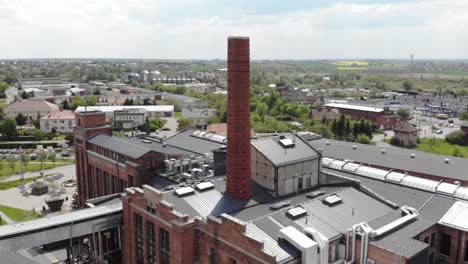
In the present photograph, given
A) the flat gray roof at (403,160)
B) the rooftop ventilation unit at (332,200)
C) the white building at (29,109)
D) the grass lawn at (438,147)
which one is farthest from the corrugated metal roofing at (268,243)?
the white building at (29,109)

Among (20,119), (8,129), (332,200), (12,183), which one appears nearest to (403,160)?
(332,200)

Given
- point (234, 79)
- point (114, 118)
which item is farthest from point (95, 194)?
point (114, 118)

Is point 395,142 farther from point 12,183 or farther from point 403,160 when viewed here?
point 12,183

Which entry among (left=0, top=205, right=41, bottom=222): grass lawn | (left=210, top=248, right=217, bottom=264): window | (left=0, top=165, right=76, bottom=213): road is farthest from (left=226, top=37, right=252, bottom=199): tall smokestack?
(left=0, top=165, right=76, bottom=213): road

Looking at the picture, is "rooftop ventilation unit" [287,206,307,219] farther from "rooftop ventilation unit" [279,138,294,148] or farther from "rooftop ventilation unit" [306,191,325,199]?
"rooftop ventilation unit" [279,138,294,148]

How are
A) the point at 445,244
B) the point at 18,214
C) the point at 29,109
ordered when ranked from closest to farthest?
the point at 445,244 < the point at 18,214 < the point at 29,109

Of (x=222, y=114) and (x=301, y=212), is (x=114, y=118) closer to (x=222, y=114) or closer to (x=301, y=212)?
(x=222, y=114)

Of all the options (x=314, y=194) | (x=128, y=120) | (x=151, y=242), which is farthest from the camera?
(x=128, y=120)
